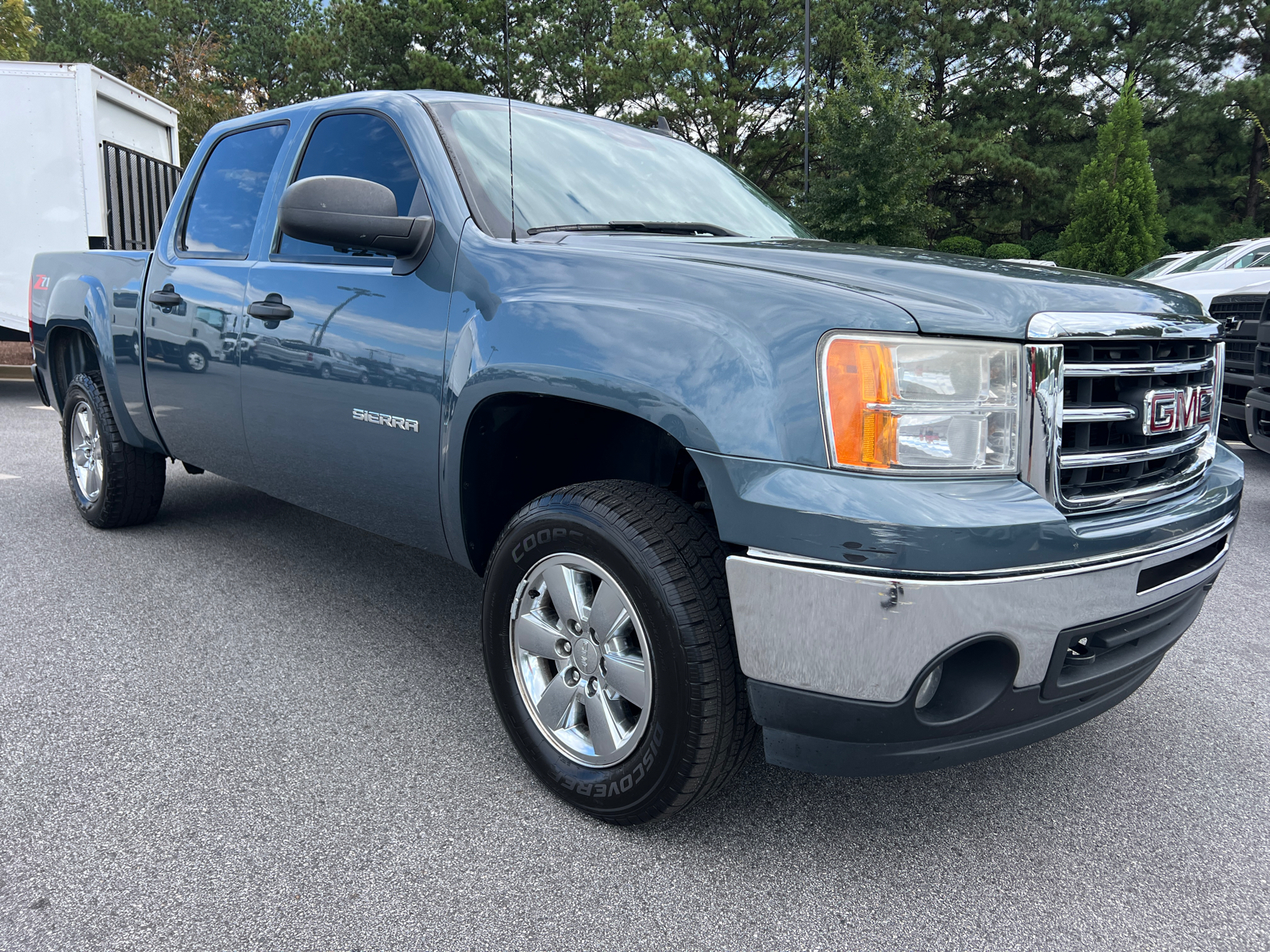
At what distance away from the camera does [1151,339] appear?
2.14 metres

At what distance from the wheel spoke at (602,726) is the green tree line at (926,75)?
24.5 meters

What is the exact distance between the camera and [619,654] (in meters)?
2.28

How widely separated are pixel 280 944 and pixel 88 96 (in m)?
9.69

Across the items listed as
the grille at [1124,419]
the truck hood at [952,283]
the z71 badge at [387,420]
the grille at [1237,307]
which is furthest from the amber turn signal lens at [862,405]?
the grille at [1237,307]

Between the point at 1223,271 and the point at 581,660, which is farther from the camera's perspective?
the point at 1223,271

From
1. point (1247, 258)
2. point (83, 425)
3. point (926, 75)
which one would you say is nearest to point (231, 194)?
point (83, 425)

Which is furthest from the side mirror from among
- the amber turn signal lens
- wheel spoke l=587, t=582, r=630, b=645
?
the amber turn signal lens

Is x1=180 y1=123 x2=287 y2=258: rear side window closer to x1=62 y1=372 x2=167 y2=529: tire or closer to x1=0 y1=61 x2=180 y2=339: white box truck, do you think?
x1=62 y1=372 x2=167 y2=529: tire

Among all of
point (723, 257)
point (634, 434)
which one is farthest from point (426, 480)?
point (723, 257)

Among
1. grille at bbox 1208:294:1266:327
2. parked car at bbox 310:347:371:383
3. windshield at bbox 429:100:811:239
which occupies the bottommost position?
parked car at bbox 310:347:371:383

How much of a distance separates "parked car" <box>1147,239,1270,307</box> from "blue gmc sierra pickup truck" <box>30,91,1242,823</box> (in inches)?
347

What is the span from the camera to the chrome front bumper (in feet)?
5.99

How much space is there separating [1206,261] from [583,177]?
476 inches

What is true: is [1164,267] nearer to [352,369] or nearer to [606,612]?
[352,369]
